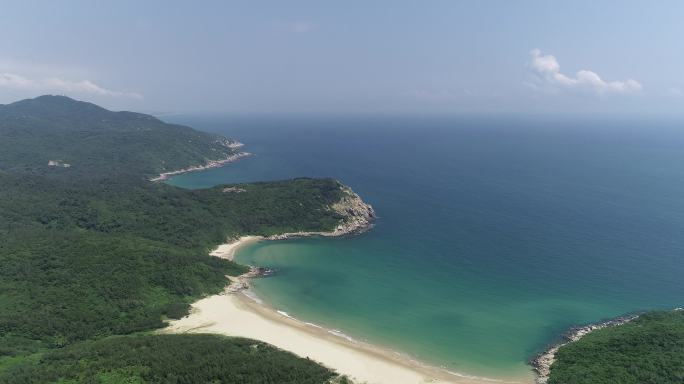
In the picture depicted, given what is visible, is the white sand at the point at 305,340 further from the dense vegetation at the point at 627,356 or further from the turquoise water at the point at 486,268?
the dense vegetation at the point at 627,356

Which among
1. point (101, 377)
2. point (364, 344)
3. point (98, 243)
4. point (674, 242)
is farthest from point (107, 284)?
point (674, 242)

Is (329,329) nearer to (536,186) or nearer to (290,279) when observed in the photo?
(290,279)

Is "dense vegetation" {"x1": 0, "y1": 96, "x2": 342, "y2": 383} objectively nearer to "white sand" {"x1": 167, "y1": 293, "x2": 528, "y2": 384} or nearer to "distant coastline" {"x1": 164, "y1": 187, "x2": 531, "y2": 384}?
"distant coastline" {"x1": 164, "y1": 187, "x2": 531, "y2": 384}

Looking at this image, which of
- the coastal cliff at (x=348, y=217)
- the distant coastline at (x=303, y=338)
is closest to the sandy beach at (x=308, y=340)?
the distant coastline at (x=303, y=338)

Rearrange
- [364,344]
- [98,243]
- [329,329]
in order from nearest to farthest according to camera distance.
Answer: [364,344] → [329,329] → [98,243]

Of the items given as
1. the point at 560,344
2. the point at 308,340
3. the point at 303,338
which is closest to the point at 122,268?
the point at 303,338

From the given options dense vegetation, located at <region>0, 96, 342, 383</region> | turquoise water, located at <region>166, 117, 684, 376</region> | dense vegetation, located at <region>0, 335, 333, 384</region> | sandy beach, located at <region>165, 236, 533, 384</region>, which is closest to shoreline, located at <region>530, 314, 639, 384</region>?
turquoise water, located at <region>166, 117, 684, 376</region>
